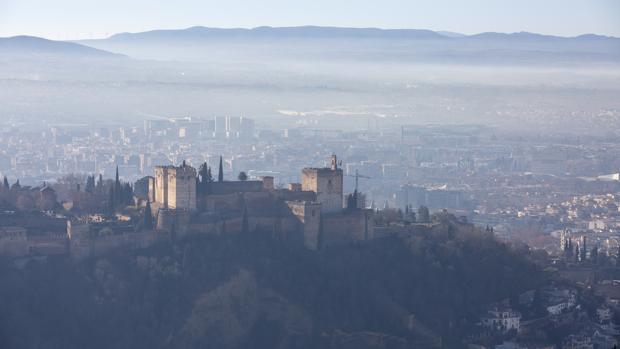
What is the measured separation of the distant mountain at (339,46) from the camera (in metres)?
112

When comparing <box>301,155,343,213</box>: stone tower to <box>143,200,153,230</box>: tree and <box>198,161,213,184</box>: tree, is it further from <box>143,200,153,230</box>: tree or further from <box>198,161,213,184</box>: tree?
<box>143,200,153,230</box>: tree

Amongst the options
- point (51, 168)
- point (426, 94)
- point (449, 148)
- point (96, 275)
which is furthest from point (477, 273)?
point (426, 94)

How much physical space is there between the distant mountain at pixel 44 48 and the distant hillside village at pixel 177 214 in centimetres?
5790

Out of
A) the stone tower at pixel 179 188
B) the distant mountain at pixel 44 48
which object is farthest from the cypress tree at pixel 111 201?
the distant mountain at pixel 44 48

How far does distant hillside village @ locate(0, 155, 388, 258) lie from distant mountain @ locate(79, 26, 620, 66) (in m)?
72.3

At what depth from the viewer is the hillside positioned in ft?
113

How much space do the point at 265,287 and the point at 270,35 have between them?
→ 85489mm

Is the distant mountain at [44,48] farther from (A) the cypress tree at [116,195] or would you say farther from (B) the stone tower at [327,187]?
(B) the stone tower at [327,187]

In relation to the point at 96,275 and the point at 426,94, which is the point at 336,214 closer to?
the point at 96,275

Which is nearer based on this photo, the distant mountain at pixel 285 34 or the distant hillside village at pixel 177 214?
the distant hillside village at pixel 177 214

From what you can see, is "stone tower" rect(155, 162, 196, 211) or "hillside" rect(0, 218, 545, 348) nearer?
"hillside" rect(0, 218, 545, 348)

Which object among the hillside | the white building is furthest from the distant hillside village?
the white building

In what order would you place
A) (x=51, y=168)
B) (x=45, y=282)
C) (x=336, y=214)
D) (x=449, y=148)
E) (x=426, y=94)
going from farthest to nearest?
(x=426, y=94), (x=449, y=148), (x=51, y=168), (x=336, y=214), (x=45, y=282)

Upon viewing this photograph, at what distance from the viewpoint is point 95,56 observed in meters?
106
